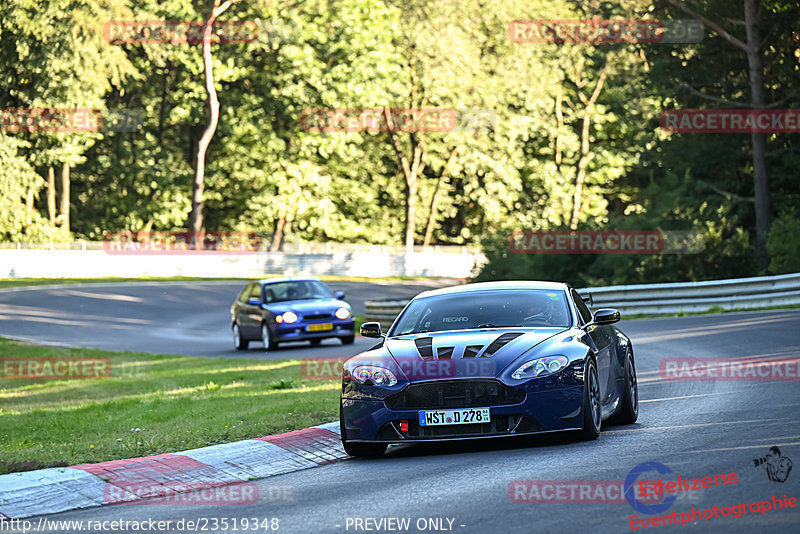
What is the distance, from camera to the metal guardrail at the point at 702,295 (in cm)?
2728

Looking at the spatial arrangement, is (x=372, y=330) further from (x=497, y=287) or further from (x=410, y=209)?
(x=410, y=209)

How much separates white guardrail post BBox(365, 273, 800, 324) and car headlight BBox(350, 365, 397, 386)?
18.1 m

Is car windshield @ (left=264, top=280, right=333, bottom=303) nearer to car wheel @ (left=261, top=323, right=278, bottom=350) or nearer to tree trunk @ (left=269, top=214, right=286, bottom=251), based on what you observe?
car wheel @ (left=261, top=323, right=278, bottom=350)

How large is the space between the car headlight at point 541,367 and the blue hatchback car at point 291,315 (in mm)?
16087

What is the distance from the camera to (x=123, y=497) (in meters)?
8.11

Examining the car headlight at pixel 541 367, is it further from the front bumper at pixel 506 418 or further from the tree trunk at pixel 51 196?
the tree trunk at pixel 51 196

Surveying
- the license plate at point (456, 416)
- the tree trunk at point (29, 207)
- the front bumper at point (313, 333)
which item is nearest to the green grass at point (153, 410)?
the license plate at point (456, 416)

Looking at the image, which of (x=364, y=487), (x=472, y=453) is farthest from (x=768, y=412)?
(x=364, y=487)

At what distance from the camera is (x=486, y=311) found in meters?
10.5

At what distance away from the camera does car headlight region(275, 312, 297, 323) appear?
25219 millimetres

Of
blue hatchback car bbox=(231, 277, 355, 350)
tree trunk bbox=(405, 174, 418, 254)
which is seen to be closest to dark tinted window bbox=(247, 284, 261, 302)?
blue hatchback car bbox=(231, 277, 355, 350)

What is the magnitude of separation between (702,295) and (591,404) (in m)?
19.6

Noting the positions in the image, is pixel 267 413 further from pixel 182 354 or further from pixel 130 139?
pixel 130 139

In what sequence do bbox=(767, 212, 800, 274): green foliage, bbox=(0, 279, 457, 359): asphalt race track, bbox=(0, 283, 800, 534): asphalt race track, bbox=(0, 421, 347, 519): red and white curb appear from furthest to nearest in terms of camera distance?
bbox=(767, 212, 800, 274): green foliage
bbox=(0, 279, 457, 359): asphalt race track
bbox=(0, 421, 347, 519): red and white curb
bbox=(0, 283, 800, 534): asphalt race track
